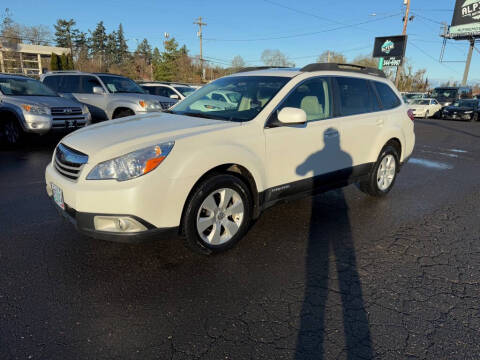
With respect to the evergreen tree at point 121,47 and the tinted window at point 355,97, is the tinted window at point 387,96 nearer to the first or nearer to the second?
the tinted window at point 355,97

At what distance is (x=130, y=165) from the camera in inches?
109

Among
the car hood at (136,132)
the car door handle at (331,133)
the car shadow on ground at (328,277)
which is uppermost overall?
the car hood at (136,132)

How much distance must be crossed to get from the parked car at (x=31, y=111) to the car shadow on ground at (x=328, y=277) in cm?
649

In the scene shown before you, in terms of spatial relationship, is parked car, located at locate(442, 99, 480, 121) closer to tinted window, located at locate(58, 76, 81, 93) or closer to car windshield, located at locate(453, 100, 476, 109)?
car windshield, located at locate(453, 100, 476, 109)

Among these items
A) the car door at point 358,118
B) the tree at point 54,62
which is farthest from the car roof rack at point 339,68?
the tree at point 54,62

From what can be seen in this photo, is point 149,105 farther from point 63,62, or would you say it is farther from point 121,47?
point 121,47

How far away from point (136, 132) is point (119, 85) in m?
8.38

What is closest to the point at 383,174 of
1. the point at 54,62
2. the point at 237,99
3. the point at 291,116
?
the point at 291,116

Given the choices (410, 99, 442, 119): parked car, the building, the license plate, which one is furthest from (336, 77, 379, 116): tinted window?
the building

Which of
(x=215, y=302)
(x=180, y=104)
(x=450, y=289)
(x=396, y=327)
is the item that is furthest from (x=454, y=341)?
(x=180, y=104)

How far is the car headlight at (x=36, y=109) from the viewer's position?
25.6ft

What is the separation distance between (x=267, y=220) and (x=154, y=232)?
5.78 feet

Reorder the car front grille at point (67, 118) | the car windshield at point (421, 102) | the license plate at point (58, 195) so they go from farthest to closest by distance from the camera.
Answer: the car windshield at point (421, 102), the car front grille at point (67, 118), the license plate at point (58, 195)

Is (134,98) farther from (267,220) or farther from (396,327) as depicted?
(396,327)
